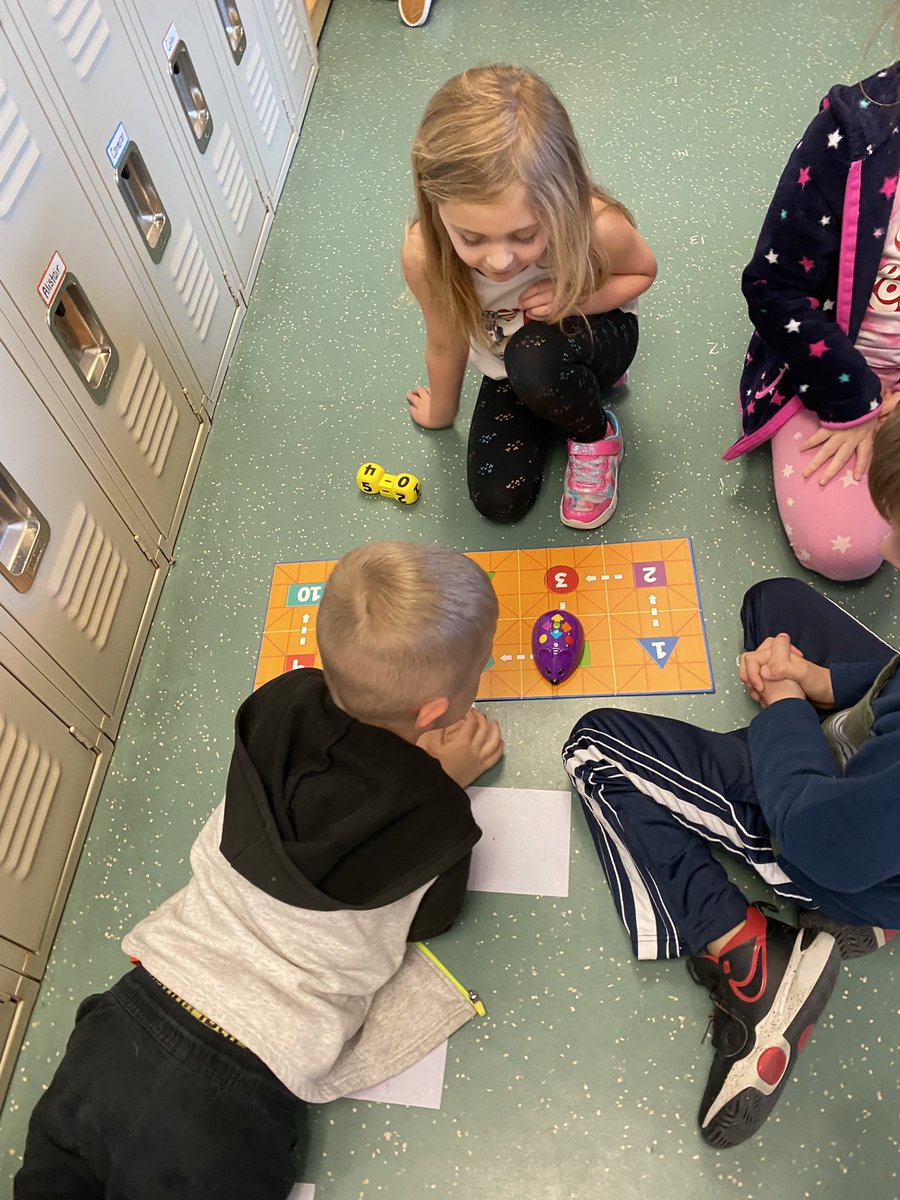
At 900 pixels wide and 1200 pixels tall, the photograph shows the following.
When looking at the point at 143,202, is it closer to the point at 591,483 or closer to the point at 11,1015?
the point at 591,483

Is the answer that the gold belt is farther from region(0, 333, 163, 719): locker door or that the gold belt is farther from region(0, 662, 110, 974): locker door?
region(0, 333, 163, 719): locker door

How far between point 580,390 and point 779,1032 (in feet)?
2.62

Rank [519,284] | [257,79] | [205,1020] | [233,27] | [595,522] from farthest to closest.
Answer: [257,79]
[233,27]
[595,522]
[519,284]
[205,1020]

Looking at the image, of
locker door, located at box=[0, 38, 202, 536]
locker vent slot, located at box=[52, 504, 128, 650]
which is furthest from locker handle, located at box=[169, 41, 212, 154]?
locker vent slot, located at box=[52, 504, 128, 650]

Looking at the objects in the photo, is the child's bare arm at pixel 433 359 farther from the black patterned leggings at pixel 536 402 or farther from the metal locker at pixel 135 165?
the metal locker at pixel 135 165

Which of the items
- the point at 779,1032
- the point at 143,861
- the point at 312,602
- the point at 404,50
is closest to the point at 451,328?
the point at 312,602

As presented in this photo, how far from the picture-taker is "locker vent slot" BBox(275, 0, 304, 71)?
184cm

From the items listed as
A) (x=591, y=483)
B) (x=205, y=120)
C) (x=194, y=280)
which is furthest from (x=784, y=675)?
(x=205, y=120)

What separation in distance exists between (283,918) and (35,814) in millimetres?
418

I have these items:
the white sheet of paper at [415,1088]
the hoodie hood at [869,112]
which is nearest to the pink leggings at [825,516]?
the hoodie hood at [869,112]

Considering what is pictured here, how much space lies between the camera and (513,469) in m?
1.29

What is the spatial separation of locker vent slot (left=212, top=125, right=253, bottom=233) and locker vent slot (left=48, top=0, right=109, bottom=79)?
14.5 inches

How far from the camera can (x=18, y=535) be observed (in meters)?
1.02

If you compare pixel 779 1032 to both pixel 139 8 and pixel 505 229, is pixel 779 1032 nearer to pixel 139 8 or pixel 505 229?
pixel 505 229
